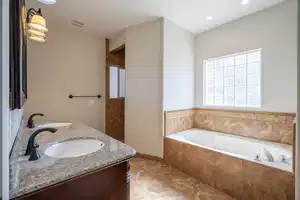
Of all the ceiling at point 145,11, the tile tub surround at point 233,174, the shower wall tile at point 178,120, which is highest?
the ceiling at point 145,11

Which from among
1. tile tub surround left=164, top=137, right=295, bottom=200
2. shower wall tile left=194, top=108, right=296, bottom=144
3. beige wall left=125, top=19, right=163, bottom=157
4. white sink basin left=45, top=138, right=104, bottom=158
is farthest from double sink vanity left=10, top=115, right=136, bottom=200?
shower wall tile left=194, top=108, right=296, bottom=144

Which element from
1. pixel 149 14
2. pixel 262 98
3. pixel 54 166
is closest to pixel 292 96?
pixel 262 98

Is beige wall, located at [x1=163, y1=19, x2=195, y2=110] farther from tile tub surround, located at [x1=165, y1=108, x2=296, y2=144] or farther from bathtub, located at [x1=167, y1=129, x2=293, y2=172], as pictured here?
bathtub, located at [x1=167, y1=129, x2=293, y2=172]

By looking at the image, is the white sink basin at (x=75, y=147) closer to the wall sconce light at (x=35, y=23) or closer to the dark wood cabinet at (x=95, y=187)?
the dark wood cabinet at (x=95, y=187)

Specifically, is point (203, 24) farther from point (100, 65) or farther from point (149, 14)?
point (100, 65)

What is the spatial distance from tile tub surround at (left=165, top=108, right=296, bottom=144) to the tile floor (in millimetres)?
704

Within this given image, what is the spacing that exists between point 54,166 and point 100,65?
309 centimetres

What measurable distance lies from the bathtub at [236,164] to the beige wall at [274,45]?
736mm

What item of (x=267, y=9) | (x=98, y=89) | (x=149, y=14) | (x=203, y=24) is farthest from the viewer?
(x=98, y=89)

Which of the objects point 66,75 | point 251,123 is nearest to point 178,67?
point 251,123

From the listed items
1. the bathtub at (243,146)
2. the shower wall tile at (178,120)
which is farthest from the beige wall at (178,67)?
the bathtub at (243,146)

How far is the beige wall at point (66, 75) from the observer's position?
266cm

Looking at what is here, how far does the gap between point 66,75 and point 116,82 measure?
46.8 inches

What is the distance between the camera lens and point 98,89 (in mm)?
3475
